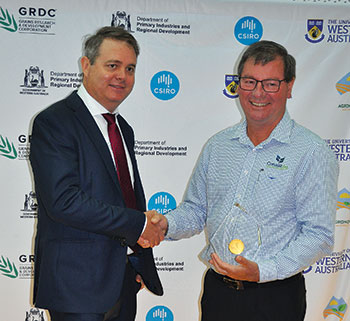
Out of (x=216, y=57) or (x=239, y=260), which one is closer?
(x=239, y=260)

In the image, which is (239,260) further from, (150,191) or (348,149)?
(348,149)

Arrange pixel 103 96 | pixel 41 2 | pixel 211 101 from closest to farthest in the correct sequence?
1. pixel 103 96
2. pixel 41 2
3. pixel 211 101

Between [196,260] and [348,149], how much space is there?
164 cm

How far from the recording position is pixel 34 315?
360 cm

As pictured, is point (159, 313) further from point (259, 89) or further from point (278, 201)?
point (259, 89)

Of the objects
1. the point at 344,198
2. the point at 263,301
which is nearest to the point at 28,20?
the point at 263,301

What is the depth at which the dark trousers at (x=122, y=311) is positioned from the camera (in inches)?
83.6

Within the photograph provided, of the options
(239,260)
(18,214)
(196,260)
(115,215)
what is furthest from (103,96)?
(196,260)

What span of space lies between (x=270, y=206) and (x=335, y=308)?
2.23m

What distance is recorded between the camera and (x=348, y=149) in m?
3.68

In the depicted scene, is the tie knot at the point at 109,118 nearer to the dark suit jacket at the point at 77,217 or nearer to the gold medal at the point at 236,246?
the dark suit jacket at the point at 77,217

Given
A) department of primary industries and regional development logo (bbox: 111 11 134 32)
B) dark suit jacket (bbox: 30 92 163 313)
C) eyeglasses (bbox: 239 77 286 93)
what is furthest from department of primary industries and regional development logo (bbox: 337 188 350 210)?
department of primary industries and regional development logo (bbox: 111 11 134 32)

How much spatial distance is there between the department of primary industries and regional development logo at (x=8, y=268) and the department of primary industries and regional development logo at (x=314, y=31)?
10.2ft

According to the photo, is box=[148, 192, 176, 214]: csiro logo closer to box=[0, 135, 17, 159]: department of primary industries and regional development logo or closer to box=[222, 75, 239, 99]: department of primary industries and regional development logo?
box=[222, 75, 239, 99]: department of primary industries and regional development logo
